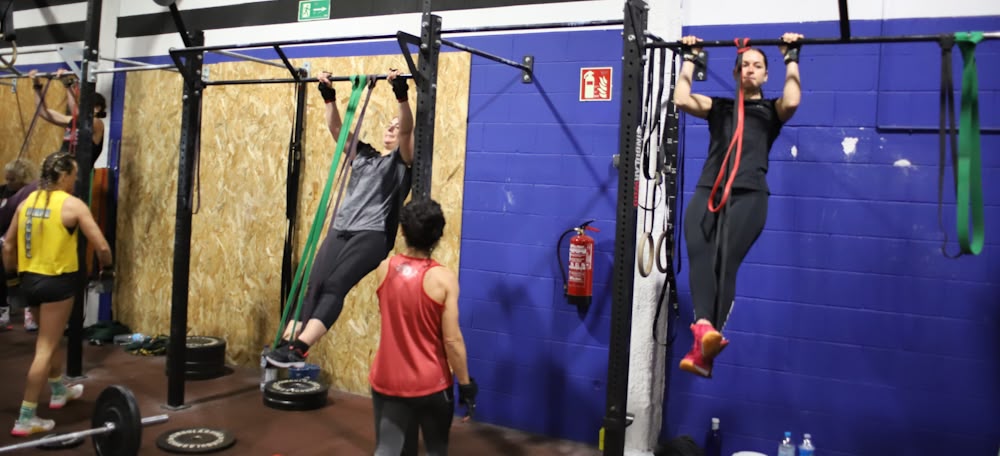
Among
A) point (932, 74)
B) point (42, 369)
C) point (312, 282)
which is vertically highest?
point (932, 74)

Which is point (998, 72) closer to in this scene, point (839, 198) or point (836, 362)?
point (839, 198)

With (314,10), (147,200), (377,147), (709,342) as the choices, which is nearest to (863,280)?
(709,342)

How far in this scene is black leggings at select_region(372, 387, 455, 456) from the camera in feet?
9.43

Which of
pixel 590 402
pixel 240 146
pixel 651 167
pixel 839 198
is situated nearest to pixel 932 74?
pixel 839 198

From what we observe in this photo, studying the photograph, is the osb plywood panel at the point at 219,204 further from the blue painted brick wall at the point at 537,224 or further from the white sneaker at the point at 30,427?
the white sneaker at the point at 30,427

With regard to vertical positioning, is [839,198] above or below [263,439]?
above

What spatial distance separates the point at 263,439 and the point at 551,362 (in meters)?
1.70

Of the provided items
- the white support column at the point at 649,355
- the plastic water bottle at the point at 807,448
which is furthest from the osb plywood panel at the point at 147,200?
the plastic water bottle at the point at 807,448

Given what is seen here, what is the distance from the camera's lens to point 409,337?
2.88m

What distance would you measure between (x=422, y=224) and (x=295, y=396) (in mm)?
2475

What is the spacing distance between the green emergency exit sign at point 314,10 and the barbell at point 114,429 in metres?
3.05

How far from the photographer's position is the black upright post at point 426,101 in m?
3.47

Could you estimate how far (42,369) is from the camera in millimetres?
4098

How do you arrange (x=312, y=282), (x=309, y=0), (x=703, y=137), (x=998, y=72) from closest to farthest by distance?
(x=998, y=72) → (x=312, y=282) → (x=703, y=137) → (x=309, y=0)
